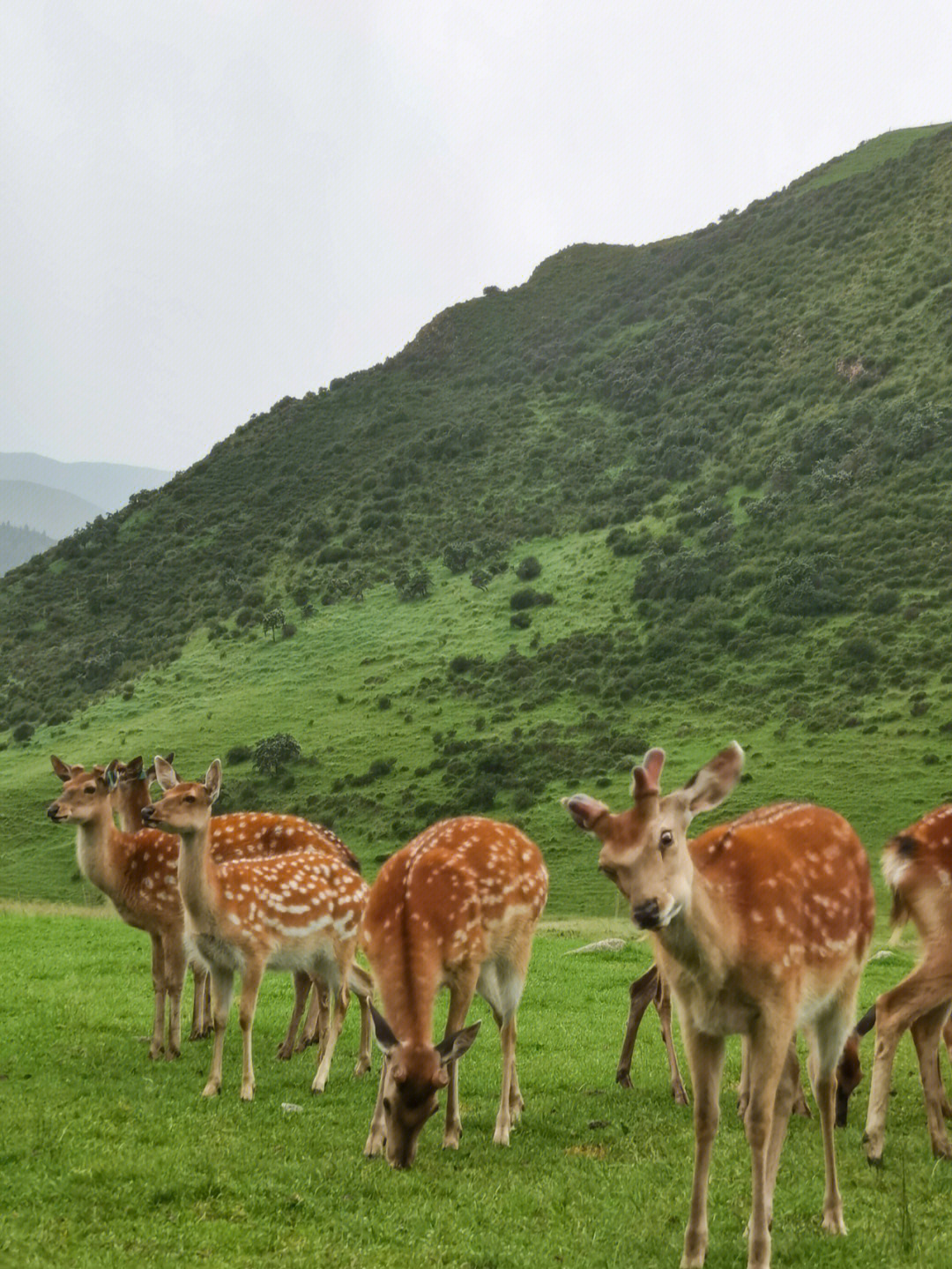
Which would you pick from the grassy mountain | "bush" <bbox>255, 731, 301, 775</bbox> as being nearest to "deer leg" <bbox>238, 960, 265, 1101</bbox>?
the grassy mountain

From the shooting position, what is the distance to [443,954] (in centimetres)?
857

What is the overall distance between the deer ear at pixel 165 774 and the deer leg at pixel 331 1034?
Answer: 2402 millimetres

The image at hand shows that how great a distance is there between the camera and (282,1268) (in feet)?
20.4

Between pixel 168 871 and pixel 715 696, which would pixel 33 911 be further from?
pixel 715 696

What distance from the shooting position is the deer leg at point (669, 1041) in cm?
1020

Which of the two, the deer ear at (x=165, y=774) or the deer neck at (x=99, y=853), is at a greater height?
the deer ear at (x=165, y=774)

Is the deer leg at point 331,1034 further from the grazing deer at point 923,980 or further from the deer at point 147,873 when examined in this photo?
the grazing deer at point 923,980

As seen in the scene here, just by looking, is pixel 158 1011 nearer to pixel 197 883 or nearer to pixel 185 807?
pixel 197 883

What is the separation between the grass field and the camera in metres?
6.55

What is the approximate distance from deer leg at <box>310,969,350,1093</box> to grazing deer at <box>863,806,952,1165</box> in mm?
4417

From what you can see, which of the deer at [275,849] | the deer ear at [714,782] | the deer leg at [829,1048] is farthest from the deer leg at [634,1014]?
the deer ear at [714,782]

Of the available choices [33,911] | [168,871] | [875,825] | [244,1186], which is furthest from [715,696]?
[244,1186]

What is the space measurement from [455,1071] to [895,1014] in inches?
127

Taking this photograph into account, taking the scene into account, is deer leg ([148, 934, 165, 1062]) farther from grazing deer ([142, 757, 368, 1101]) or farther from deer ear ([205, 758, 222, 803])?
deer ear ([205, 758, 222, 803])
